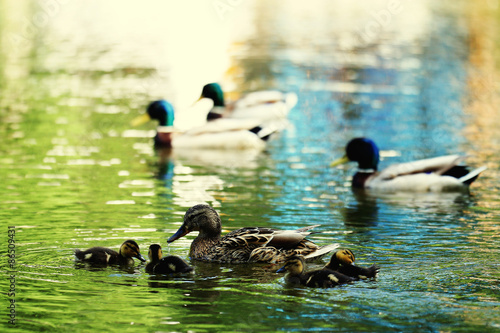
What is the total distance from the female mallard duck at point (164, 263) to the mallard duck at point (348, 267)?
1.39 metres

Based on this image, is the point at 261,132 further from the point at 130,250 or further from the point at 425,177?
the point at 130,250

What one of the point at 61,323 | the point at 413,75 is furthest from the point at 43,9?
the point at 61,323

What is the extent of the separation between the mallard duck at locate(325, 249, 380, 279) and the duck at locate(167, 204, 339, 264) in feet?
1.82

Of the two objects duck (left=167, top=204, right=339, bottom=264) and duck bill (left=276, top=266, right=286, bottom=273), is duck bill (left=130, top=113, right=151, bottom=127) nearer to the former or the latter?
duck (left=167, top=204, right=339, bottom=264)

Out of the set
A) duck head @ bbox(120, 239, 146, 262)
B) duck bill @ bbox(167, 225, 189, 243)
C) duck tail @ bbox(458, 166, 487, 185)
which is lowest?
duck head @ bbox(120, 239, 146, 262)

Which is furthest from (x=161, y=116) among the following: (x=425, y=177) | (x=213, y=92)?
(x=425, y=177)

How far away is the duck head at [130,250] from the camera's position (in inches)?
363

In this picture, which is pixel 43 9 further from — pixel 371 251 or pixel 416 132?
pixel 371 251

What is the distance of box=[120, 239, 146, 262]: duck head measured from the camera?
30.2ft

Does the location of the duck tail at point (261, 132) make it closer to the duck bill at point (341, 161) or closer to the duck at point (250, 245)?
the duck bill at point (341, 161)

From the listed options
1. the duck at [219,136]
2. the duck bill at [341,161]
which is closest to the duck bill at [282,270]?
the duck bill at [341,161]

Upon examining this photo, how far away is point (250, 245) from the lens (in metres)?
9.61

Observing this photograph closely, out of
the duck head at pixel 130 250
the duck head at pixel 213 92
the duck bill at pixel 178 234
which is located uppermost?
the duck head at pixel 213 92

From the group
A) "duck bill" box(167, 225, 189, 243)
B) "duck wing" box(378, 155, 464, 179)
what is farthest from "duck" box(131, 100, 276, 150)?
"duck bill" box(167, 225, 189, 243)
